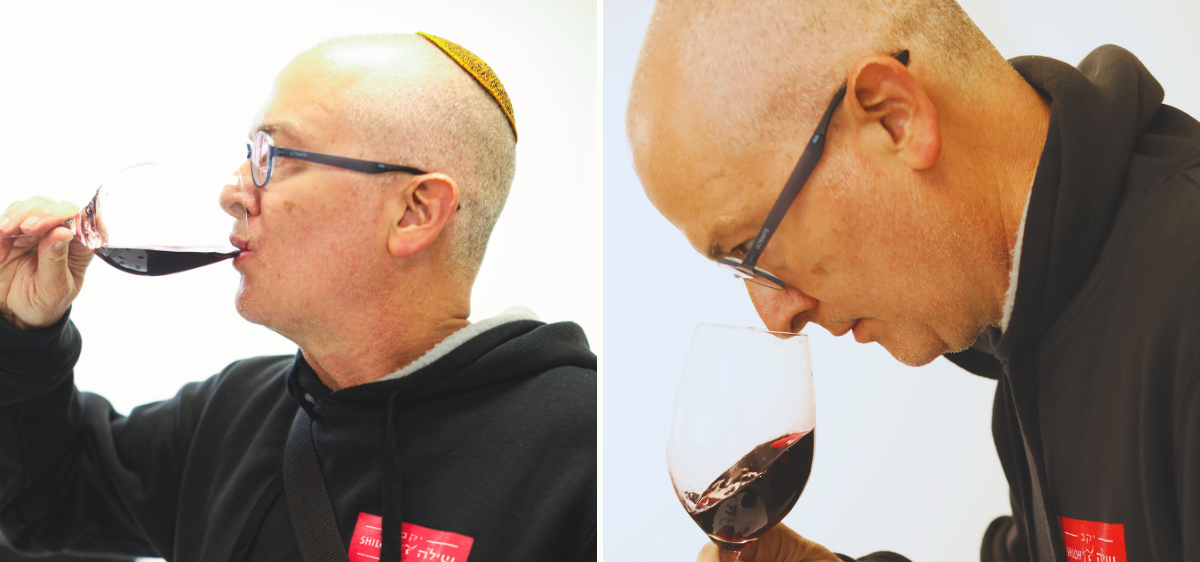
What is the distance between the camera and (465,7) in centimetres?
161

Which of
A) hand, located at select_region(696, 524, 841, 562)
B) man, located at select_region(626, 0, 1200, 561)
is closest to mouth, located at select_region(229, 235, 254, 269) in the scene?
man, located at select_region(626, 0, 1200, 561)

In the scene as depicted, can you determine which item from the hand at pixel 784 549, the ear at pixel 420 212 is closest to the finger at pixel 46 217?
the ear at pixel 420 212

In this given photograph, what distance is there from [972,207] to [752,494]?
43 centimetres

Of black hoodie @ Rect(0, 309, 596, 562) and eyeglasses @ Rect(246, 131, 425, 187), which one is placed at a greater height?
eyeglasses @ Rect(246, 131, 425, 187)

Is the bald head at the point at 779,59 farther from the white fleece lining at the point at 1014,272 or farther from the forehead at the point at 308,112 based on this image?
the forehead at the point at 308,112

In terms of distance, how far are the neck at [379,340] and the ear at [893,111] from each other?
71cm

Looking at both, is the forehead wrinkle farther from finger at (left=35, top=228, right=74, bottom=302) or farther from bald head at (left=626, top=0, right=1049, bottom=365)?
bald head at (left=626, top=0, right=1049, bottom=365)

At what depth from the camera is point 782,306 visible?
1.03m

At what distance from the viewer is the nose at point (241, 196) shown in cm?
109

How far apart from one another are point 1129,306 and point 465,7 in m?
1.35

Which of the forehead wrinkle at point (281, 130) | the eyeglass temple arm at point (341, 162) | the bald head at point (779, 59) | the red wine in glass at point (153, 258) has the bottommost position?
the red wine in glass at point (153, 258)

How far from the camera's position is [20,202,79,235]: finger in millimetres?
1177

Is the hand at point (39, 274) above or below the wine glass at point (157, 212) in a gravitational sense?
below

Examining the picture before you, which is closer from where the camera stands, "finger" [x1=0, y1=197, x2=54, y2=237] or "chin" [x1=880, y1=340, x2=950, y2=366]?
"chin" [x1=880, y1=340, x2=950, y2=366]
